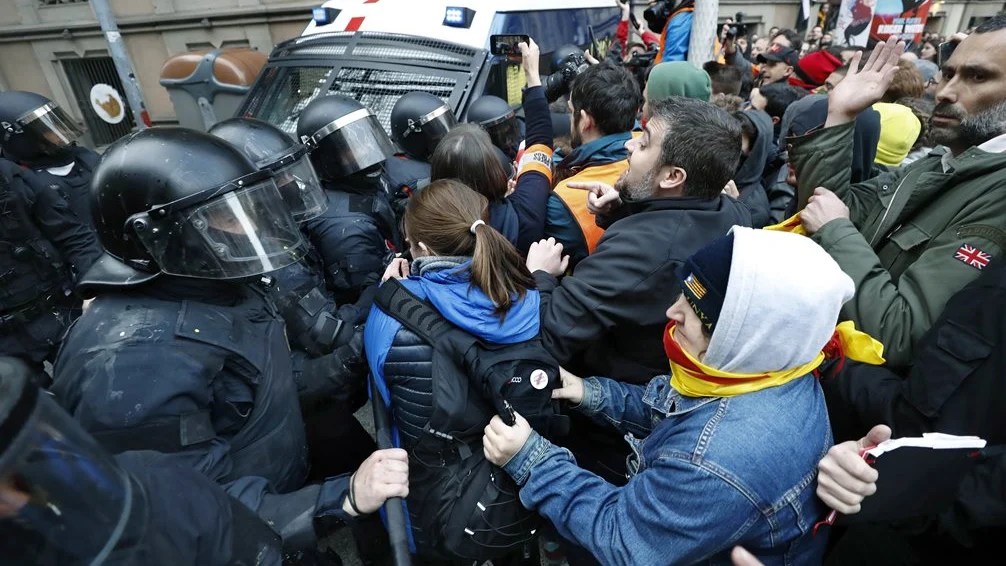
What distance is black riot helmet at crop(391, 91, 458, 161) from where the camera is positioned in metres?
3.68

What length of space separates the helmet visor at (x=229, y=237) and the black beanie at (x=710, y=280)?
1301 mm

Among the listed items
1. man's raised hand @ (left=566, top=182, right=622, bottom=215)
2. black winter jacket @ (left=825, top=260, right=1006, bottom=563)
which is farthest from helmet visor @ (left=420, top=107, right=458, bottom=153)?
black winter jacket @ (left=825, top=260, right=1006, bottom=563)

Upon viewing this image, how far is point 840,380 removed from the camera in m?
1.47

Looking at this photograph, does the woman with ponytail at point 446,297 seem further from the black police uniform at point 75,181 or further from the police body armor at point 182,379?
the black police uniform at point 75,181

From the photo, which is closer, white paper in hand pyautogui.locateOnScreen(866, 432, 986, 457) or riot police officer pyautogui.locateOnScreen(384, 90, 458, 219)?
white paper in hand pyautogui.locateOnScreen(866, 432, 986, 457)

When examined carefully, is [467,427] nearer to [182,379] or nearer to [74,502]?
[182,379]

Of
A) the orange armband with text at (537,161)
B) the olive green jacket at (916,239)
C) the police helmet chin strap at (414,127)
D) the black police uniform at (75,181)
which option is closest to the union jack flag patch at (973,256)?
the olive green jacket at (916,239)

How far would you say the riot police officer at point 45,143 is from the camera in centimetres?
345

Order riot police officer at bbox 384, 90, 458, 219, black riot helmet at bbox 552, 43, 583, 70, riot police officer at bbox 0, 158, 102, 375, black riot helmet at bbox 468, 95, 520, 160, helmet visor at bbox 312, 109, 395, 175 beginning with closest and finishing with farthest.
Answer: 1. helmet visor at bbox 312, 109, 395, 175
2. riot police officer at bbox 0, 158, 102, 375
3. riot police officer at bbox 384, 90, 458, 219
4. black riot helmet at bbox 468, 95, 520, 160
5. black riot helmet at bbox 552, 43, 583, 70

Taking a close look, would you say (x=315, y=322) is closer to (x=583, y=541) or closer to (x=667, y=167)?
(x=583, y=541)

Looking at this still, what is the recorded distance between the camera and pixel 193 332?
134cm

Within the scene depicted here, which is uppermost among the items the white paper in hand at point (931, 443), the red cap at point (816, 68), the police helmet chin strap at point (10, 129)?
the police helmet chin strap at point (10, 129)

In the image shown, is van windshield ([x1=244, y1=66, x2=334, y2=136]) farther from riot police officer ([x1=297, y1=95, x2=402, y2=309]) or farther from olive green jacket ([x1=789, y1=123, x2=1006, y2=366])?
olive green jacket ([x1=789, y1=123, x2=1006, y2=366])

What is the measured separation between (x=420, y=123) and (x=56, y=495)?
11.3 ft
